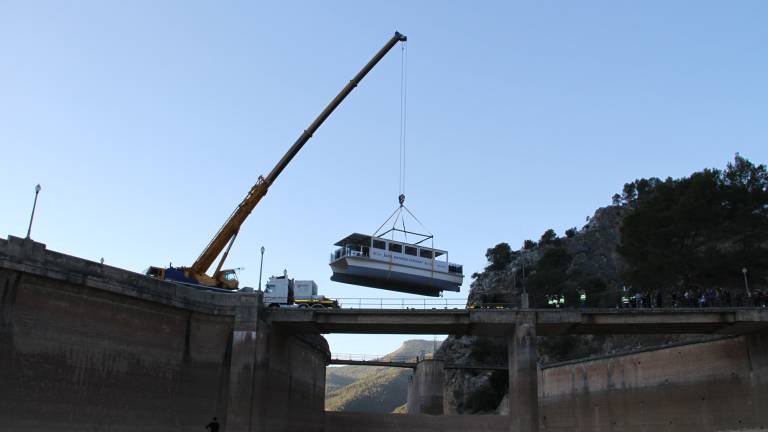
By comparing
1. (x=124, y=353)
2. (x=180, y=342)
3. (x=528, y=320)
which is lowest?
(x=124, y=353)

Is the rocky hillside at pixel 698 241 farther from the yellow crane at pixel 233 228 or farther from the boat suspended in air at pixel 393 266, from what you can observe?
the yellow crane at pixel 233 228

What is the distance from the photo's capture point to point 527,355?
3959 centimetres

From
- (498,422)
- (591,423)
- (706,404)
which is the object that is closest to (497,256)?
(498,422)

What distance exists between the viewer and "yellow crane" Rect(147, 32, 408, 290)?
41.7 metres

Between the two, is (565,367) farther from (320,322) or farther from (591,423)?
(320,322)

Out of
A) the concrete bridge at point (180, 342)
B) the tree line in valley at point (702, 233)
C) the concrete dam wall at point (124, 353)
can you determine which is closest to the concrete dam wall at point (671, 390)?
the concrete bridge at point (180, 342)

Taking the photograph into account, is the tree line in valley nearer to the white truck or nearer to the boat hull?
the boat hull

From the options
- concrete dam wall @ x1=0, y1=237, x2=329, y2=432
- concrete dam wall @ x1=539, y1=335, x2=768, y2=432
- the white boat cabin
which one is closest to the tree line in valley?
concrete dam wall @ x1=539, y1=335, x2=768, y2=432

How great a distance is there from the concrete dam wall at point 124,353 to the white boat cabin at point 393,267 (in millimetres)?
6356

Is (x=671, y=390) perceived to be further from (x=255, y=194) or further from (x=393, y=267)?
(x=255, y=194)

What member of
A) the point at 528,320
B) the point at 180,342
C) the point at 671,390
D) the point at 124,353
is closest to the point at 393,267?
the point at 528,320

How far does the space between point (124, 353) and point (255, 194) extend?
13.9m

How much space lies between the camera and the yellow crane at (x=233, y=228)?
41656mm

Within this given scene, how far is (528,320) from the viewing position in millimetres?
40375
